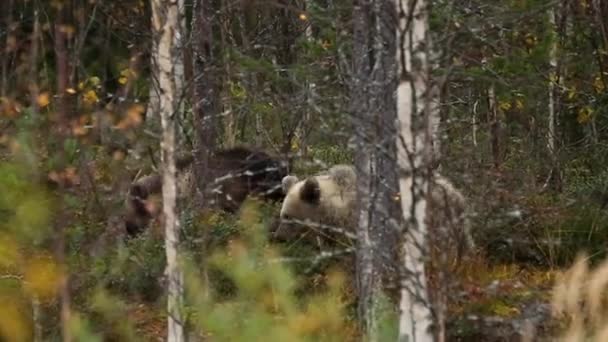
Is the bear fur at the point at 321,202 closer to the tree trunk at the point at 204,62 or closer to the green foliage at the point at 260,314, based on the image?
the tree trunk at the point at 204,62

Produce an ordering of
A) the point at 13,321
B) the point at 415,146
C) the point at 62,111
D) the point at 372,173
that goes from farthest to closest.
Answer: the point at 372,173
the point at 13,321
the point at 62,111
the point at 415,146

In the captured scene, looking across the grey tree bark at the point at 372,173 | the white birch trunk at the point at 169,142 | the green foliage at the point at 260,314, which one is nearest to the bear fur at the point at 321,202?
the grey tree bark at the point at 372,173

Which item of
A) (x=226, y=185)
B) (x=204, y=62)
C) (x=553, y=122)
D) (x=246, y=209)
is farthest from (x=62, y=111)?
(x=553, y=122)

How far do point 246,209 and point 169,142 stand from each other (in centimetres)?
189

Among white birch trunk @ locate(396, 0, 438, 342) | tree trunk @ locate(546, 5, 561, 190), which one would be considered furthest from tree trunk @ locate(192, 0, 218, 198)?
white birch trunk @ locate(396, 0, 438, 342)

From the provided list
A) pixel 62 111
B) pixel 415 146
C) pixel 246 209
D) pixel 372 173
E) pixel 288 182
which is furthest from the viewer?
pixel 288 182

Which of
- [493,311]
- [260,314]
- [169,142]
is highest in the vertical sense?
[169,142]

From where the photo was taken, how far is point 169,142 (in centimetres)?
555

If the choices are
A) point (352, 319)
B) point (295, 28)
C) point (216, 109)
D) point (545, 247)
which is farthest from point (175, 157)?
point (295, 28)

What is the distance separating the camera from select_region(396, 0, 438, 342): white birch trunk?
15.5 feet

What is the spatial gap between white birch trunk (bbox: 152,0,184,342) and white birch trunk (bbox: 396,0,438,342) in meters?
1.37

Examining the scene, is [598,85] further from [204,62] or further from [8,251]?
[8,251]

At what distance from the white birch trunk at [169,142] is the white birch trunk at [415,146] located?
137 centimetres

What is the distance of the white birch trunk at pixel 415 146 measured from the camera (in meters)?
4.74
